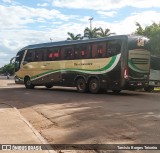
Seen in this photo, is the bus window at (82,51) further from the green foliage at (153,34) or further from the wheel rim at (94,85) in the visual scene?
the green foliage at (153,34)

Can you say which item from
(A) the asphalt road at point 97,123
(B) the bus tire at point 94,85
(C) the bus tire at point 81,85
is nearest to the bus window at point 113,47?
(B) the bus tire at point 94,85

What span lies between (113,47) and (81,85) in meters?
3.84

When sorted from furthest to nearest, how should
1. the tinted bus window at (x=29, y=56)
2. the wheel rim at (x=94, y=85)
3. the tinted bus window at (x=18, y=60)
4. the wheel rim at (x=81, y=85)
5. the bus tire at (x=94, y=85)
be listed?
the tinted bus window at (x=18, y=60) → the tinted bus window at (x=29, y=56) → the wheel rim at (x=81, y=85) → the wheel rim at (x=94, y=85) → the bus tire at (x=94, y=85)

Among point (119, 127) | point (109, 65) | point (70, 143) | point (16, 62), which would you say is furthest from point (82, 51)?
point (70, 143)

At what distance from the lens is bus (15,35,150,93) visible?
21.1 meters

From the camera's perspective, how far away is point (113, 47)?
2141cm

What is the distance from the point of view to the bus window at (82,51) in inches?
918

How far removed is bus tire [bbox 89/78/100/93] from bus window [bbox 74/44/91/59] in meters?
1.52

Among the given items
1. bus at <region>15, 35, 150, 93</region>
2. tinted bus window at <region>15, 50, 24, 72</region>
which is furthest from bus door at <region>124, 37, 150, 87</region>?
tinted bus window at <region>15, 50, 24, 72</region>

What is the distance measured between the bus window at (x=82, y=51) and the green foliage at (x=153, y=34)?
4.19 metres

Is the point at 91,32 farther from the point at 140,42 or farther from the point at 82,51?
the point at 140,42

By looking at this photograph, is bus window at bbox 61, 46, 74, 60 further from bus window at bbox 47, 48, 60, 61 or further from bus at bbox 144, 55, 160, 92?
bus at bbox 144, 55, 160, 92

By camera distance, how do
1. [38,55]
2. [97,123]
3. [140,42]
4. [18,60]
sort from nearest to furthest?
1. [97,123]
2. [140,42]
3. [38,55]
4. [18,60]

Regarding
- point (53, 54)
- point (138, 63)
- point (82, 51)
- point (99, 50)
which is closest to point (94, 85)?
point (99, 50)
